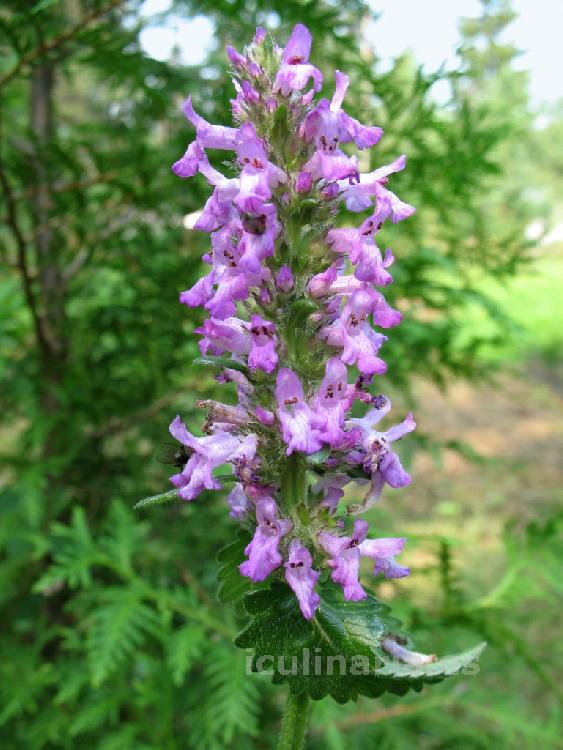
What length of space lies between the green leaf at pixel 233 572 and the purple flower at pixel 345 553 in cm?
16

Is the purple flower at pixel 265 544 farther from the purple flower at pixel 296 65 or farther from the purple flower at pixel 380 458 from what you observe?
the purple flower at pixel 296 65

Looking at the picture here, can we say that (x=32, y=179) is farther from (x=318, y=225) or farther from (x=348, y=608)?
(x=348, y=608)

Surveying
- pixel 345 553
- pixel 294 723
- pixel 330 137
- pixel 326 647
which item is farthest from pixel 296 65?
pixel 294 723

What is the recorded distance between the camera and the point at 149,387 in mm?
2699

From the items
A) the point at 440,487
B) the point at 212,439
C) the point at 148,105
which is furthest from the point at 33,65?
the point at 440,487

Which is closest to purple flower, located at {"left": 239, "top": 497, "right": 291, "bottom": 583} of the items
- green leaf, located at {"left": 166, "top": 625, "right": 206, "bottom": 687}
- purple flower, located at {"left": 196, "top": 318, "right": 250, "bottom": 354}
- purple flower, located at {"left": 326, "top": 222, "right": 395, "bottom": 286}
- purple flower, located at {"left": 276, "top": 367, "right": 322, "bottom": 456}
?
purple flower, located at {"left": 276, "top": 367, "right": 322, "bottom": 456}

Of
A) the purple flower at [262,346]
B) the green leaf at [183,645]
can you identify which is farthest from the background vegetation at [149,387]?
the purple flower at [262,346]

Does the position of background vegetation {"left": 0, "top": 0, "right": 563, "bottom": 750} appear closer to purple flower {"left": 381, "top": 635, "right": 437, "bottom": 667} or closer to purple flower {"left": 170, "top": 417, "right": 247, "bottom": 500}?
purple flower {"left": 381, "top": 635, "right": 437, "bottom": 667}

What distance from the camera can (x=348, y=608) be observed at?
103cm

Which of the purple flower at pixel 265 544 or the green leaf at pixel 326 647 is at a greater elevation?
the purple flower at pixel 265 544

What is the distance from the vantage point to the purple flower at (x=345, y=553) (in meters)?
0.96

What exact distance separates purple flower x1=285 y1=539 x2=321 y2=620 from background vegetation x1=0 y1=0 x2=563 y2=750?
3.78ft

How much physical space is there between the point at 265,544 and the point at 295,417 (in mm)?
180

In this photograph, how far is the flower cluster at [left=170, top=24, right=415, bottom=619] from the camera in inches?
37.7
